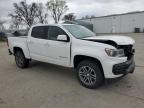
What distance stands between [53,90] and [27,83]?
1095 mm

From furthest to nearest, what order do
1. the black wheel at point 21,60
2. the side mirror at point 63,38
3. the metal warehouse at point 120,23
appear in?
the metal warehouse at point 120,23, the black wheel at point 21,60, the side mirror at point 63,38

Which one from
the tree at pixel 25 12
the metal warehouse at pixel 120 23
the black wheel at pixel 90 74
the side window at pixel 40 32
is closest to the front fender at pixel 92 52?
the black wheel at pixel 90 74

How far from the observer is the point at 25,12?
4972 cm

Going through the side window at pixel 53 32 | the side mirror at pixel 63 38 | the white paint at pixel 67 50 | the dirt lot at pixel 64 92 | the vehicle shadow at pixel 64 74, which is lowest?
the dirt lot at pixel 64 92

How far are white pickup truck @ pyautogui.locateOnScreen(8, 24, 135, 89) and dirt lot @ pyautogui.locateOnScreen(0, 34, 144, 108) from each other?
0.44m

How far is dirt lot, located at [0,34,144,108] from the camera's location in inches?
144

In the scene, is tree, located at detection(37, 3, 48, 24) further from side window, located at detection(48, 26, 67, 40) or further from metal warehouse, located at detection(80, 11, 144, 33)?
side window, located at detection(48, 26, 67, 40)

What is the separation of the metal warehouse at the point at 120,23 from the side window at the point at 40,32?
2992 cm

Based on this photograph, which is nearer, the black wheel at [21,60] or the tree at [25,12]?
the black wheel at [21,60]

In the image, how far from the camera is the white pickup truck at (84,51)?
396 cm

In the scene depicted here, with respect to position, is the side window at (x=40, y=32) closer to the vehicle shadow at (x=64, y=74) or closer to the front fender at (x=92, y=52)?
the vehicle shadow at (x=64, y=74)

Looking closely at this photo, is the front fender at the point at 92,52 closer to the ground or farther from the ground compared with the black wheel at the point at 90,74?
farther from the ground

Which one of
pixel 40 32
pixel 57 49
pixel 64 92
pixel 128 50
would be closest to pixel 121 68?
pixel 128 50

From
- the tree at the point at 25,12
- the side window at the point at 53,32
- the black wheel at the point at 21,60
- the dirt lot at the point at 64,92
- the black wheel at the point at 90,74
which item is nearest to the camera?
the dirt lot at the point at 64,92
